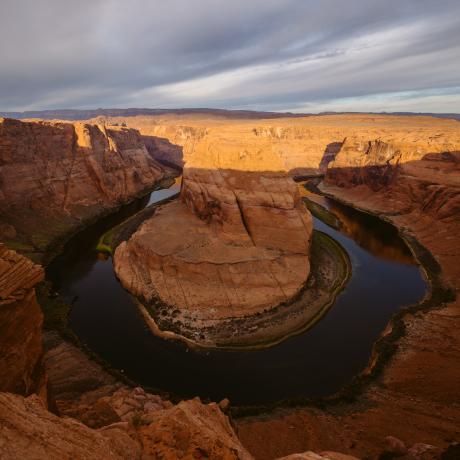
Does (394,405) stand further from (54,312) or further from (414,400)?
(54,312)

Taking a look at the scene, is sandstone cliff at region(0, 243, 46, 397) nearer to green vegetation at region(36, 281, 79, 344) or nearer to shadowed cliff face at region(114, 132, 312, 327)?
green vegetation at region(36, 281, 79, 344)

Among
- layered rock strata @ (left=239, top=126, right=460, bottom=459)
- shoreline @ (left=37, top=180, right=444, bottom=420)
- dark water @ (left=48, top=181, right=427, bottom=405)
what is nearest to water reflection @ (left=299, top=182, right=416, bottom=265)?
layered rock strata @ (left=239, top=126, right=460, bottom=459)

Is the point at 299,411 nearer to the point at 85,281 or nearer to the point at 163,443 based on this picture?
the point at 163,443

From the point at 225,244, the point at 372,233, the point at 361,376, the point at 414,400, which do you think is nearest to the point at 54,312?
the point at 225,244

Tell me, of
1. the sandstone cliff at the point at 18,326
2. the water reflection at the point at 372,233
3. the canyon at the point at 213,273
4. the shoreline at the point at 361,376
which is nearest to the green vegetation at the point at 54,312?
the canyon at the point at 213,273

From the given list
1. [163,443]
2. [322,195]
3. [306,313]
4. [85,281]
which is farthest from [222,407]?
[322,195]

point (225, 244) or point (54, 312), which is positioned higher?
point (225, 244)
